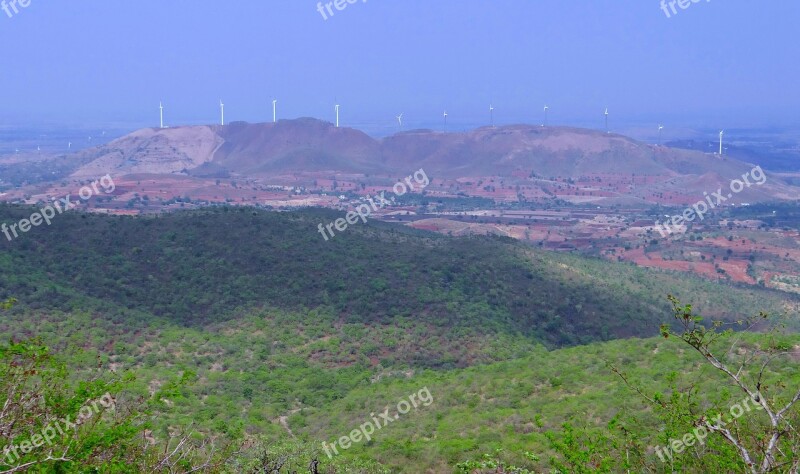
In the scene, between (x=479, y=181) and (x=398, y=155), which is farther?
(x=398, y=155)

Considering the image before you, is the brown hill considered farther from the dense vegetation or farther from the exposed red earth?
the dense vegetation

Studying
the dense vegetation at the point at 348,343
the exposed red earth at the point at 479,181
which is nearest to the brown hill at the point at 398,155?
the exposed red earth at the point at 479,181

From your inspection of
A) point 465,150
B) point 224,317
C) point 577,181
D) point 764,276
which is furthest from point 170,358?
point 465,150

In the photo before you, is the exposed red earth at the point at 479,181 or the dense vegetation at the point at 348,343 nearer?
the dense vegetation at the point at 348,343

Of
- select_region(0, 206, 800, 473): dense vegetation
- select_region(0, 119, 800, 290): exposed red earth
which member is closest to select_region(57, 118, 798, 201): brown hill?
select_region(0, 119, 800, 290): exposed red earth

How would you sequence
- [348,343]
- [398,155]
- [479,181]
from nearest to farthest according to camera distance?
[348,343], [479,181], [398,155]

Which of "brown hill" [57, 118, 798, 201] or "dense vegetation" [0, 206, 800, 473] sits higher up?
"brown hill" [57, 118, 798, 201]

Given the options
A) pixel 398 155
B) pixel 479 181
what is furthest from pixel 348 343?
pixel 398 155

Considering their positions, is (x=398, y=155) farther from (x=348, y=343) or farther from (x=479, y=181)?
(x=348, y=343)

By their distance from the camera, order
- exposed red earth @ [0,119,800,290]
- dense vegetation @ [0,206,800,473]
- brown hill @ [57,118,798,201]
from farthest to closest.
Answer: brown hill @ [57,118,798,201]
exposed red earth @ [0,119,800,290]
dense vegetation @ [0,206,800,473]

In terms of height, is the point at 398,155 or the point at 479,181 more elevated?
the point at 398,155

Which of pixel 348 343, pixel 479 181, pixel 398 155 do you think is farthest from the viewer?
pixel 398 155

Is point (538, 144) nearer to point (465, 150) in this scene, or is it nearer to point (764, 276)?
point (465, 150)

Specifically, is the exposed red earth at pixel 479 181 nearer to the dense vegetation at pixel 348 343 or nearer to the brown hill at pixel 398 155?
the brown hill at pixel 398 155
